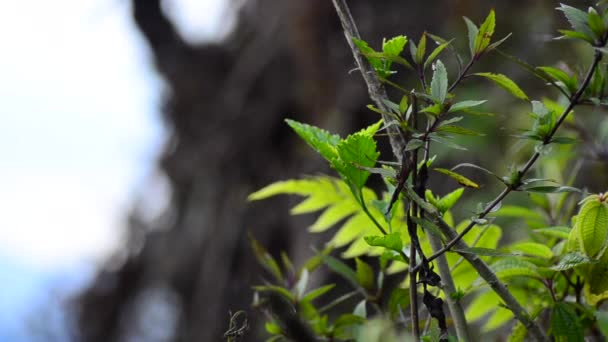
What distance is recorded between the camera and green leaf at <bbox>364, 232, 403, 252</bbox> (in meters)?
0.32

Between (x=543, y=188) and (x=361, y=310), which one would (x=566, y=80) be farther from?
(x=361, y=310)

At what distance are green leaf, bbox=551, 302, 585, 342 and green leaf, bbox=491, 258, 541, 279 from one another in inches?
1.2

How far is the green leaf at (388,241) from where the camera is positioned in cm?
32

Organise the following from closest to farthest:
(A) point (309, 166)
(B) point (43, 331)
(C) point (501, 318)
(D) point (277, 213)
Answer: (C) point (501, 318) < (A) point (309, 166) < (D) point (277, 213) < (B) point (43, 331)

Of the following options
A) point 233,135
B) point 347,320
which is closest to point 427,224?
point 347,320

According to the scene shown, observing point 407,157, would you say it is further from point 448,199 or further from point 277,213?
point 277,213

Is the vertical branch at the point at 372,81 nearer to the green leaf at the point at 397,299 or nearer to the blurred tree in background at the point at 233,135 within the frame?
the green leaf at the point at 397,299

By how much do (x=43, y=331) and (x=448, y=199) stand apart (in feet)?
10.8

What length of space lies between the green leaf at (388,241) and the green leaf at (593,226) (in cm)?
10

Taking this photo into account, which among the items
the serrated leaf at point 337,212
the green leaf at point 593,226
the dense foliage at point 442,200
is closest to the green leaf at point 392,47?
the dense foliage at point 442,200

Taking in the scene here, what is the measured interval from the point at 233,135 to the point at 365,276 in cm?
268

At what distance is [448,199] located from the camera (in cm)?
36

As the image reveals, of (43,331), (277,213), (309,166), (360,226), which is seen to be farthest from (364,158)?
(43,331)

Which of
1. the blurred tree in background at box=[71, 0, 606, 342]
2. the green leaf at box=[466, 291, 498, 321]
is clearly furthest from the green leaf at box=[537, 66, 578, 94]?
the blurred tree in background at box=[71, 0, 606, 342]
